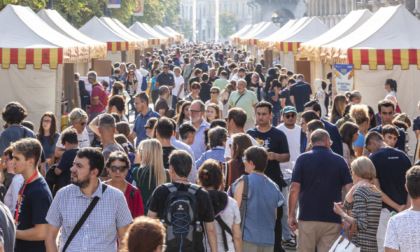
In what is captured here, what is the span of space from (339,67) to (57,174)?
9.87 meters

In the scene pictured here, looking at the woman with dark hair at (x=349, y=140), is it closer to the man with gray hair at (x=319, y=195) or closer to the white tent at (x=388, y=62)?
the man with gray hair at (x=319, y=195)

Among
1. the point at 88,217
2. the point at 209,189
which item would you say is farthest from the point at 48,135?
the point at 88,217

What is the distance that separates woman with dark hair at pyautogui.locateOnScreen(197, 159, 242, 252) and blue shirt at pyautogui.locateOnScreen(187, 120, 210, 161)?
12.1 feet

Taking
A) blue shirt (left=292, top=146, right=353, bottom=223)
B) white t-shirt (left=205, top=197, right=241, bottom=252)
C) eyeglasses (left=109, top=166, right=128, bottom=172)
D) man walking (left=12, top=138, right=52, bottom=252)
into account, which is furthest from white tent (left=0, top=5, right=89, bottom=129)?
white t-shirt (left=205, top=197, right=241, bottom=252)

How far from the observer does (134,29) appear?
155 ft

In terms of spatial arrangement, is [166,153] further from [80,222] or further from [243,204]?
[80,222]

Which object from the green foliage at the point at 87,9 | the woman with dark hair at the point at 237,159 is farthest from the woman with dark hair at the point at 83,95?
the woman with dark hair at the point at 237,159

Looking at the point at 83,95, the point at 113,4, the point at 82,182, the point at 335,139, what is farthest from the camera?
the point at 113,4

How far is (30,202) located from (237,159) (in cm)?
261

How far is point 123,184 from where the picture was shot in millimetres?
6531

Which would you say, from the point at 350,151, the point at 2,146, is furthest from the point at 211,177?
the point at 2,146

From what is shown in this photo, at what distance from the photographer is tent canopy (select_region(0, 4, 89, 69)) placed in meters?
16.2

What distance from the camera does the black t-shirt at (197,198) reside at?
5.86 m

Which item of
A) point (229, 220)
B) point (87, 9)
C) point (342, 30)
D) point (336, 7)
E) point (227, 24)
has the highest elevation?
point (227, 24)
